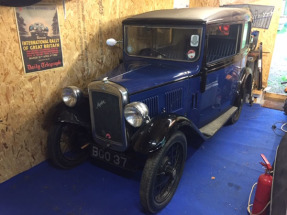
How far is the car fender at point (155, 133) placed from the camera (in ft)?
6.03

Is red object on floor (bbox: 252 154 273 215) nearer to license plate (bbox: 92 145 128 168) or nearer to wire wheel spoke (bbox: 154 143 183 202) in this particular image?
wire wheel spoke (bbox: 154 143 183 202)

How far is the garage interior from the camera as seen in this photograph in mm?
2139

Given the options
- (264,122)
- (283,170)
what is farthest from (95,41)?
(264,122)

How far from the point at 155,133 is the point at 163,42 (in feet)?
4.26

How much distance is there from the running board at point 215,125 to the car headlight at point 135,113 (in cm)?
117

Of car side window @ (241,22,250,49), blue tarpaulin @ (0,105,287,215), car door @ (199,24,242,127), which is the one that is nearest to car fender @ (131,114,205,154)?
blue tarpaulin @ (0,105,287,215)

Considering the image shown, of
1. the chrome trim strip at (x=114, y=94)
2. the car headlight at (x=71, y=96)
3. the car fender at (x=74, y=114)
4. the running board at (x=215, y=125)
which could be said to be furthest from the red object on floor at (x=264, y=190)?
the car headlight at (x=71, y=96)

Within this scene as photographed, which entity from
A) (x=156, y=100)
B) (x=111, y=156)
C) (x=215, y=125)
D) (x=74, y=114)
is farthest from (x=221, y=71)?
(x=74, y=114)

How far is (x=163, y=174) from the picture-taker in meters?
2.10

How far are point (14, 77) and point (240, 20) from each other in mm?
2865

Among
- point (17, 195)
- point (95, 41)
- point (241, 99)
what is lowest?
point (17, 195)

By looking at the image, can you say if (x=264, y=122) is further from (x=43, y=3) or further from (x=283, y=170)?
(x=43, y=3)

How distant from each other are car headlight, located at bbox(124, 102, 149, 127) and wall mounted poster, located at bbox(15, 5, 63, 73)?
1.20 meters

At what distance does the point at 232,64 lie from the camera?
10.7 feet
